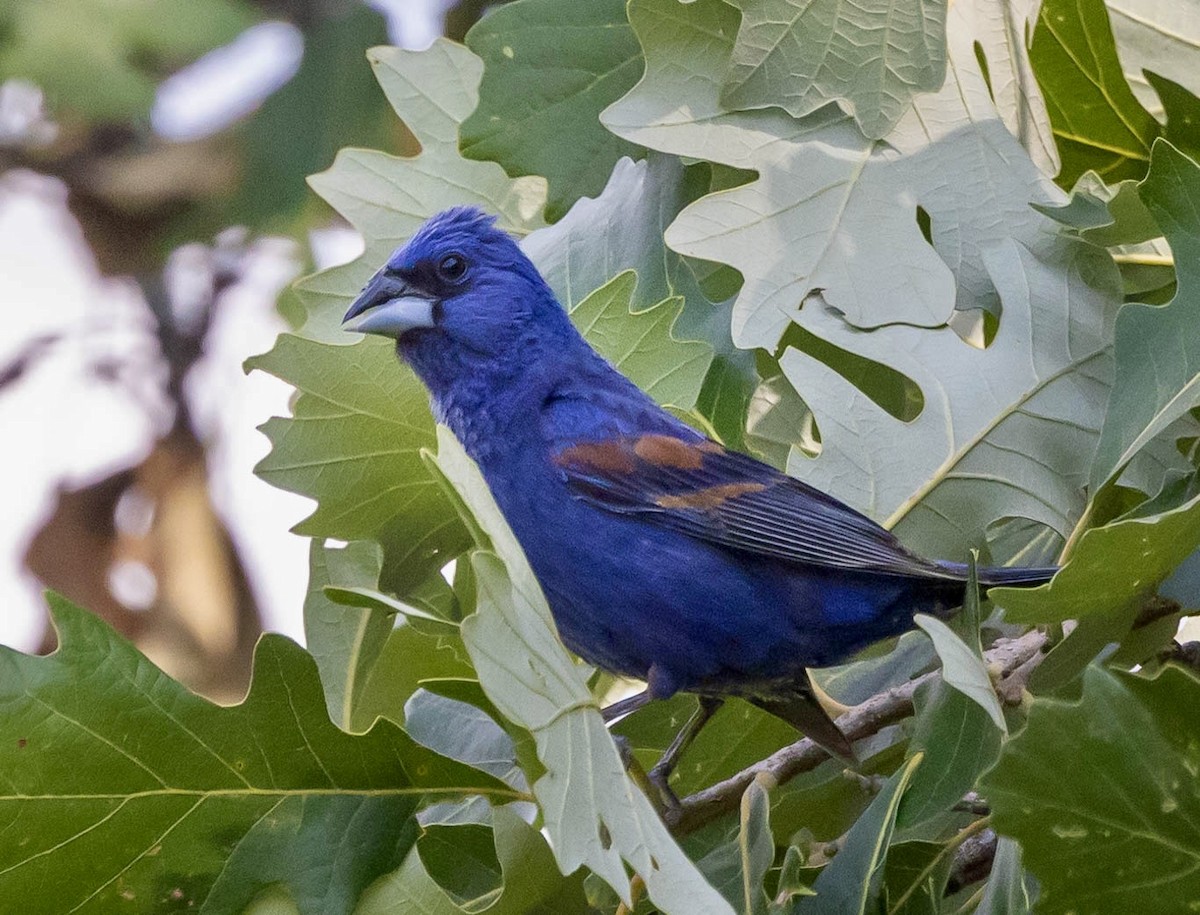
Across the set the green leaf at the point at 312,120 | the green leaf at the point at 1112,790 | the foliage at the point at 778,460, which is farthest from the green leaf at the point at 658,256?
the green leaf at the point at 312,120

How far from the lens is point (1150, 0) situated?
2748 millimetres

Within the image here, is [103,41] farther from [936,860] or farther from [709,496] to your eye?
[936,860]

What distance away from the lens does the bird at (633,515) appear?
2627 millimetres

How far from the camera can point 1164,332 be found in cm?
219

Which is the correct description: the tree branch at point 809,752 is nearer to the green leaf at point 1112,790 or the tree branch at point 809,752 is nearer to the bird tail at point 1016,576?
the bird tail at point 1016,576

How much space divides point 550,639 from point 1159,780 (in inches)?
29.7

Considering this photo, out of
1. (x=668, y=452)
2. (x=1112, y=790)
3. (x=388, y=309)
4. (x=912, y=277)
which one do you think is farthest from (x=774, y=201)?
(x=1112, y=790)

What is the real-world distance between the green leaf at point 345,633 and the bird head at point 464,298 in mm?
381

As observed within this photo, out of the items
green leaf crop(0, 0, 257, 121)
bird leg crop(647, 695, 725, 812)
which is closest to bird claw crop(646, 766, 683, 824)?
bird leg crop(647, 695, 725, 812)

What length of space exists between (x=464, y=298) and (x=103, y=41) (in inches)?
174

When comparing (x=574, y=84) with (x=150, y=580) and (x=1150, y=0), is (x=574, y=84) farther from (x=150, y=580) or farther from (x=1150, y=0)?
(x=150, y=580)

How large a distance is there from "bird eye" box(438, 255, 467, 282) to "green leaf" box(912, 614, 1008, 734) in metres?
1.42

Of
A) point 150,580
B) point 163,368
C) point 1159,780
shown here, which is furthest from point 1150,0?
point 150,580

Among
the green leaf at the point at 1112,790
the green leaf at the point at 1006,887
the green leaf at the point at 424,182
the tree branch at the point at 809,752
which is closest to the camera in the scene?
the green leaf at the point at 1112,790
